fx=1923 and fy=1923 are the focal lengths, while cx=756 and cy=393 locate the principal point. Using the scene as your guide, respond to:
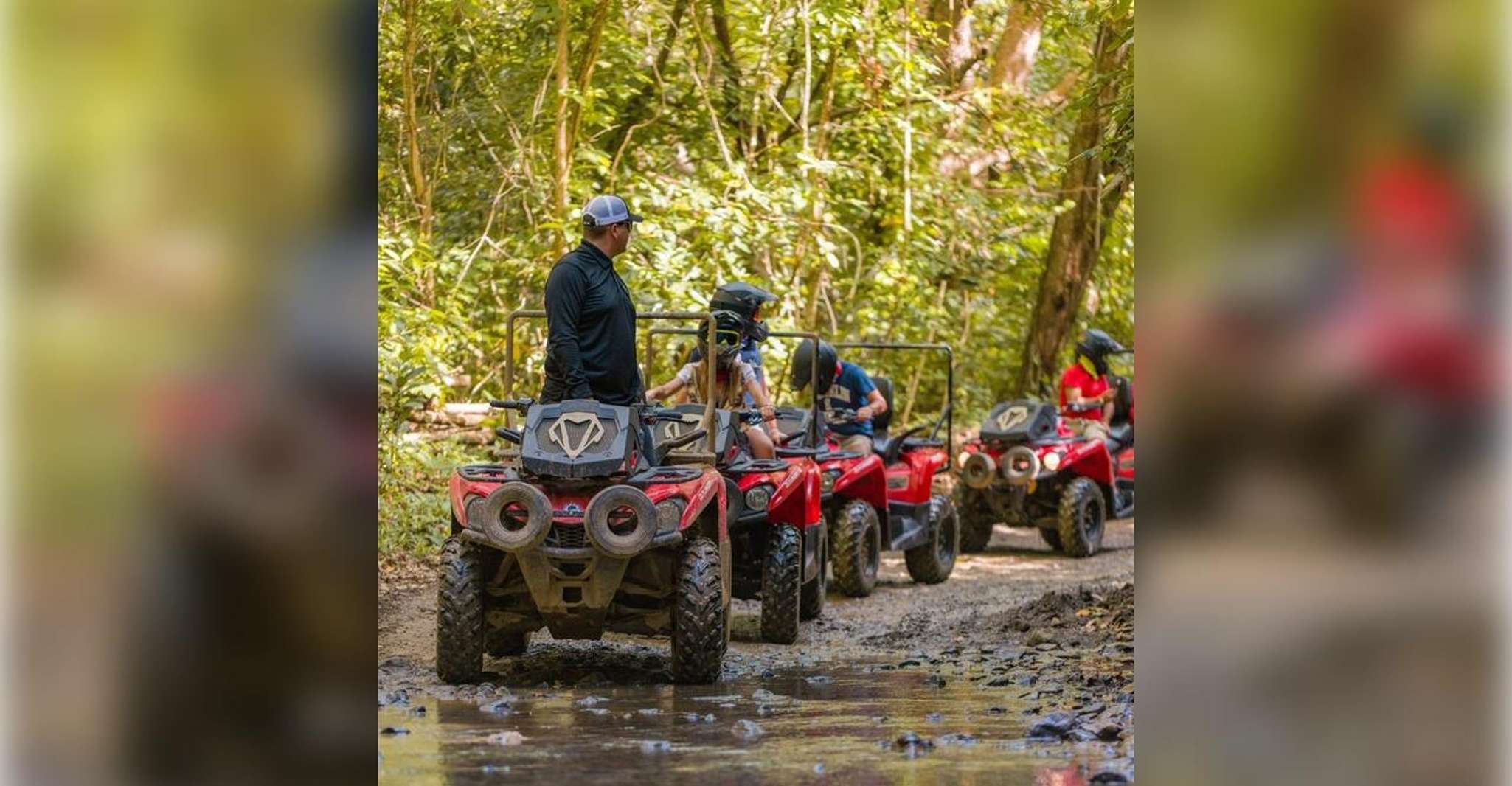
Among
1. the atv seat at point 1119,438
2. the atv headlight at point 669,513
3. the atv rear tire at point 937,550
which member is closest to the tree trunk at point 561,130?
the atv rear tire at point 937,550

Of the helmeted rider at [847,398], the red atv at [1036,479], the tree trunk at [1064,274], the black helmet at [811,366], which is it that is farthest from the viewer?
the tree trunk at [1064,274]

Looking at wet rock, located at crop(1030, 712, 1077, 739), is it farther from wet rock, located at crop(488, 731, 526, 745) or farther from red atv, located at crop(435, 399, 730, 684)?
wet rock, located at crop(488, 731, 526, 745)

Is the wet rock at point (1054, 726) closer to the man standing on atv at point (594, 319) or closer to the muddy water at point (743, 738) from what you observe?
the muddy water at point (743, 738)

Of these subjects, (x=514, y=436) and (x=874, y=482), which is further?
(x=874, y=482)

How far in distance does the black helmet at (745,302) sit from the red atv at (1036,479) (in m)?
4.29

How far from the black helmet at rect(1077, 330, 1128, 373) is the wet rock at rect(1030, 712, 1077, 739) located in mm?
8713

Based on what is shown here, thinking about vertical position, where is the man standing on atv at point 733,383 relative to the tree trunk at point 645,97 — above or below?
below

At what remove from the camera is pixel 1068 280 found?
781 inches

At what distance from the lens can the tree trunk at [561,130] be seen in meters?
16.2
